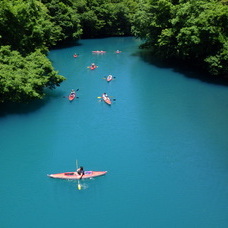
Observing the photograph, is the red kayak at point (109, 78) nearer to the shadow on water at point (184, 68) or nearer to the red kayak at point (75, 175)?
the shadow on water at point (184, 68)

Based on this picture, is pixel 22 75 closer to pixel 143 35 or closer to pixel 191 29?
pixel 191 29

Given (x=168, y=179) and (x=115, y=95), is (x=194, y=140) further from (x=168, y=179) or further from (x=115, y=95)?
(x=115, y=95)

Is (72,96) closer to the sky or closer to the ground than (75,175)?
closer to the sky

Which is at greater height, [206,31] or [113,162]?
[206,31]

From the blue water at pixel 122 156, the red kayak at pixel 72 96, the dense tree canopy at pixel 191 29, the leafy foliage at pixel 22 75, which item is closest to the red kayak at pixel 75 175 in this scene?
the blue water at pixel 122 156

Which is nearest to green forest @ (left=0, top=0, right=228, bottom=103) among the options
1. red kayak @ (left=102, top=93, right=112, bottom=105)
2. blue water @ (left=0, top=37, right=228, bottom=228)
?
blue water @ (left=0, top=37, right=228, bottom=228)

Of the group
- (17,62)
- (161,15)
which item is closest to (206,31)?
(161,15)

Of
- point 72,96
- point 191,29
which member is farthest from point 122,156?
point 191,29
